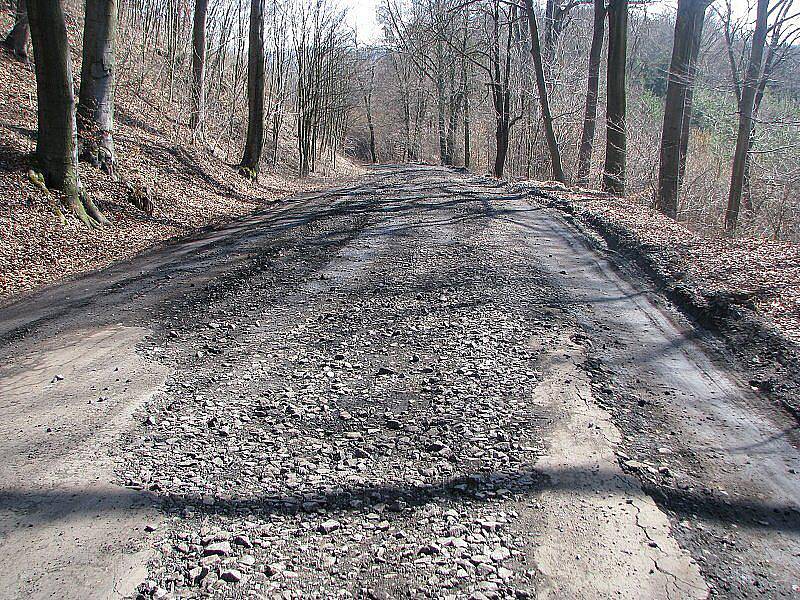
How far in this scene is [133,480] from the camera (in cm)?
290

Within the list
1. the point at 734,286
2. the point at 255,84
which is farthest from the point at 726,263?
the point at 255,84

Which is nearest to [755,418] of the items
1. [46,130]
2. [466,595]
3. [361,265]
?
[466,595]

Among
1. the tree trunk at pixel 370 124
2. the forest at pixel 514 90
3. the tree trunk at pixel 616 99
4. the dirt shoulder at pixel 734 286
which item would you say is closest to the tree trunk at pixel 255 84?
the forest at pixel 514 90

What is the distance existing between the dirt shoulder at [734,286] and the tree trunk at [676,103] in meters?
2.62

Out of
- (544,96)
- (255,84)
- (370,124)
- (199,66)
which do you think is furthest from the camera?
(370,124)

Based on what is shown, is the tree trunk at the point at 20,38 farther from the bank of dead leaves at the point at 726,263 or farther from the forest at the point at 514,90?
the bank of dead leaves at the point at 726,263

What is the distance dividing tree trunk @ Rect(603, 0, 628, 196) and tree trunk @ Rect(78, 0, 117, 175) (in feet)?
34.6

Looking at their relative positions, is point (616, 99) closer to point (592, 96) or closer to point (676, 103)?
point (676, 103)

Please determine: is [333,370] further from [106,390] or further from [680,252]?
[680,252]

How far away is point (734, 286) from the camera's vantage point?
19.0 feet

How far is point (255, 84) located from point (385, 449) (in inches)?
643

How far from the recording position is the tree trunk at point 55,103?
8.67 meters

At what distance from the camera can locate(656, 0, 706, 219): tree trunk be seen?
39.8 feet

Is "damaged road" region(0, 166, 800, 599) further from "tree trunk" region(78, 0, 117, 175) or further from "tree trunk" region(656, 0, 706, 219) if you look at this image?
"tree trunk" region(656, 0, 706, 219)
